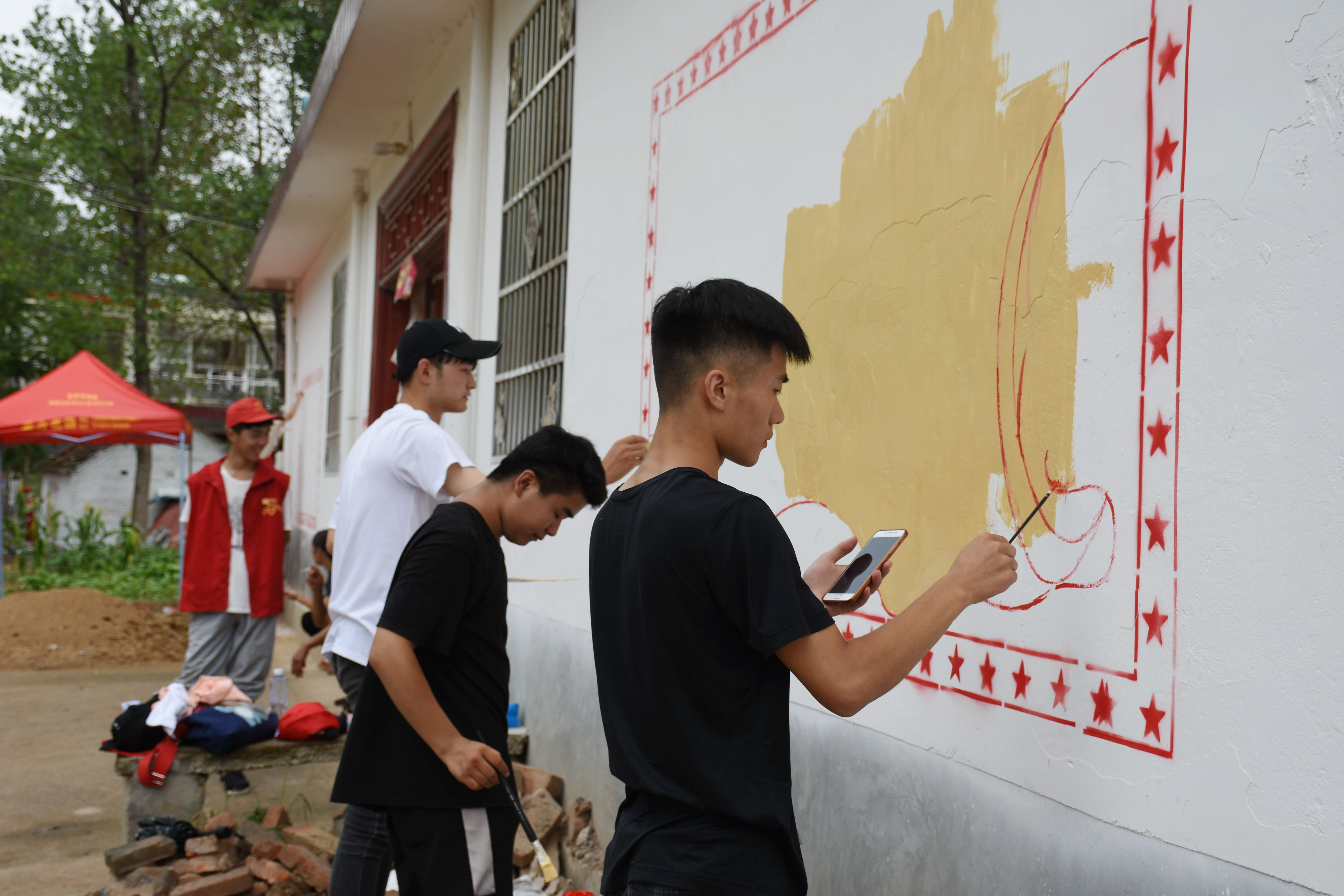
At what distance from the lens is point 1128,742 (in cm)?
176

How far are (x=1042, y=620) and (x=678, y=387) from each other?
0.84 metres

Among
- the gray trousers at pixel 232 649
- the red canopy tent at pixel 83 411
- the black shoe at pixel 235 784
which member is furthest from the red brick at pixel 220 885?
the red canopy tent at pixel 83 411

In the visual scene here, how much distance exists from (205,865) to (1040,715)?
11.1ft

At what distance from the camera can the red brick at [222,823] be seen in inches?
172

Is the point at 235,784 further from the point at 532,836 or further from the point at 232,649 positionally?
the point at 532,836

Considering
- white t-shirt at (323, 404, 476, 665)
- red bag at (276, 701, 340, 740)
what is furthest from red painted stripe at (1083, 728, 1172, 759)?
red bag at (276, 701, 340, 740)

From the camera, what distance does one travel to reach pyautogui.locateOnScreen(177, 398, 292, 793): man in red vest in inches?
220

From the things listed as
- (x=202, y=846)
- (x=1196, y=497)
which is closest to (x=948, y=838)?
(x=1196, y=497)

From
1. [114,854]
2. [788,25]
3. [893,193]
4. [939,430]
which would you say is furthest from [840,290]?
[114,854]

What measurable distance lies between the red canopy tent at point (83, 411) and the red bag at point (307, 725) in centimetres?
761

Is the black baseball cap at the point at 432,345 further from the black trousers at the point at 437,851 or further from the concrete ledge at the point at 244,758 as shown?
the concrete ledge at the point at 244,758

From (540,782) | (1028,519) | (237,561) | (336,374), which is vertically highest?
(336,374)

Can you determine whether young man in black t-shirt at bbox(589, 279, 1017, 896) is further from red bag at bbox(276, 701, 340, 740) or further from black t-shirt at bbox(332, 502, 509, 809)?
red bag at bbox(276, 701, 340, 740)

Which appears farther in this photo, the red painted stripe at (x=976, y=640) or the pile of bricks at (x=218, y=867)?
the pile of bricks at (x=218, y=867)
